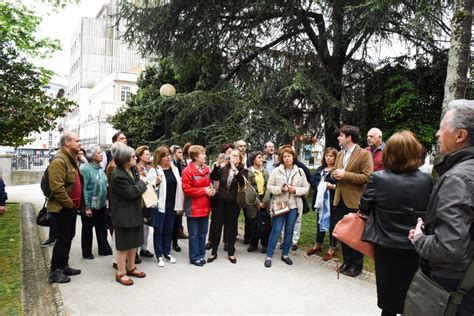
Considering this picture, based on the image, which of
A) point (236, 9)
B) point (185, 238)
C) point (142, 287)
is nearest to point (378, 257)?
point (142, 287)

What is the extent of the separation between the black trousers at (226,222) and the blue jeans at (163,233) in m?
0.75

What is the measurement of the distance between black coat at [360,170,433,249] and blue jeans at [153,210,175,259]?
12.5 feet

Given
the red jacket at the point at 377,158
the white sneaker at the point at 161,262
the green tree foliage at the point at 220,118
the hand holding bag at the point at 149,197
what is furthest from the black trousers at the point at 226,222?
the green tree foliage at the point at 220,118

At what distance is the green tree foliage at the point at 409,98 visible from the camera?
1188 centimetres

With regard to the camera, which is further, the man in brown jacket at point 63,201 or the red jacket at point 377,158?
the red jacket at point 377,158

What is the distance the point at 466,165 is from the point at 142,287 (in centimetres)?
423

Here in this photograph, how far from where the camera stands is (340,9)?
476 inches

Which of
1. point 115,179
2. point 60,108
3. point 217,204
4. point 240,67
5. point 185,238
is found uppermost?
point 240,67

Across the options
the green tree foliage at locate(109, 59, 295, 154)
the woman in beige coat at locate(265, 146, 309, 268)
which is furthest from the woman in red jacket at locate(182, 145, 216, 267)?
the green tree foliage at locate(109, 59, 295, 154)

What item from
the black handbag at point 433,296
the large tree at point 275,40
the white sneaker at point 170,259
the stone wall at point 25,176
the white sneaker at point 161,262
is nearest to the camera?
the black handbag at point 433,296

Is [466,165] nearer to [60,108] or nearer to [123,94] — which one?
[60,108]

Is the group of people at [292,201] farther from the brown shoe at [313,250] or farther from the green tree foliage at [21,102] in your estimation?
the green tree foliage at [21,102]

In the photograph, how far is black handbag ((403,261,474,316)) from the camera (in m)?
2.09

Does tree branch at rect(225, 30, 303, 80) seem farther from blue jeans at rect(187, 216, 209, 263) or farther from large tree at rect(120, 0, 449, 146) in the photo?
blue jeans at rect(187, 216, 209, 263)
